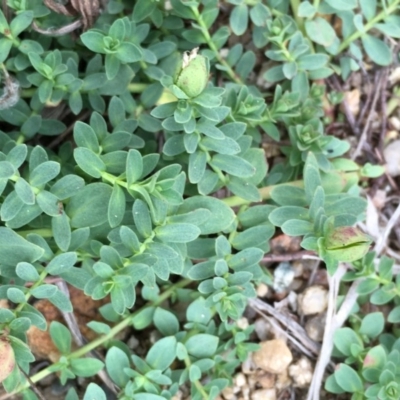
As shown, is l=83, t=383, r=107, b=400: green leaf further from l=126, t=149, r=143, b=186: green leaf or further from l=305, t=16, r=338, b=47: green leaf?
l=305, t=16, r=338, b=47: green leaf

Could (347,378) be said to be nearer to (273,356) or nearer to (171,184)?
(273,356)

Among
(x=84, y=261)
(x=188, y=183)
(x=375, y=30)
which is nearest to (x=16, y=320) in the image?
(x=84, y=261)

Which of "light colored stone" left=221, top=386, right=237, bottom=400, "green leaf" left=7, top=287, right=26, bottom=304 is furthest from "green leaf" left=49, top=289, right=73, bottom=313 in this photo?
"light colored stone" left=221, top=386, right=237, bottom=400

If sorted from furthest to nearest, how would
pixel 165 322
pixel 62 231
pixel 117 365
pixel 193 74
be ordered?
pixel 165 322 → pixel 117 365 → pixel 62 231 → pixel 193 74

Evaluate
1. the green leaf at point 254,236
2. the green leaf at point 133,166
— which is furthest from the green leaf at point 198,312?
the green leaf at point 133,166

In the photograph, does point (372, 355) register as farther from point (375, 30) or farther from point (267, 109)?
point (375, 30)

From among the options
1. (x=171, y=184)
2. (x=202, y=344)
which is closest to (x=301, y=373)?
(x=202, y=344)
